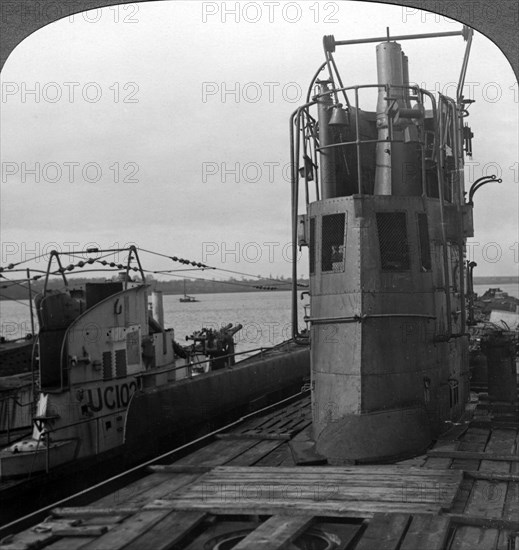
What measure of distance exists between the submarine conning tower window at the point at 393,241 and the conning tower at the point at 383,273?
14 millimetres

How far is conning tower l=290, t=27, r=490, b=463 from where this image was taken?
31.7 feet

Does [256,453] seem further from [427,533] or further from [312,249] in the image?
[427,533]

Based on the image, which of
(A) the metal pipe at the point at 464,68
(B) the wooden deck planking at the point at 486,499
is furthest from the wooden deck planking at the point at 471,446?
(A) the metal pipe at the point at 464,68

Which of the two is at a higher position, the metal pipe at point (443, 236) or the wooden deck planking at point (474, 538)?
the metal pipe at point (443, 236)

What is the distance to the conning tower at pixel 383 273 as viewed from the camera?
31.7ft

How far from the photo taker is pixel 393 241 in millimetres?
10070

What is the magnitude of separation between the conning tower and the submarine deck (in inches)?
27.1

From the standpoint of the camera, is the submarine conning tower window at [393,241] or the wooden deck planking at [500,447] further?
the submarine conning tower window at [393,241]

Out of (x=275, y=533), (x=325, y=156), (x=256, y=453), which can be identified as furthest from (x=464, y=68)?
(x=275, y=533)

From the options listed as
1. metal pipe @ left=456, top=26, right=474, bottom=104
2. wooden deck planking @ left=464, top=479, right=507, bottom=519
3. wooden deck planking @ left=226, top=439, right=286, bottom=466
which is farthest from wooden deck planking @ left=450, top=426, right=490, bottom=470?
metal pipe @ left=456, top=26, right=474, bottom=104

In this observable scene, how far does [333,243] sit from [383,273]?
0.87 m

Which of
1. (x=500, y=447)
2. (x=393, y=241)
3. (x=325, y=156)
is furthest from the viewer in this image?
(x=325, y=156)

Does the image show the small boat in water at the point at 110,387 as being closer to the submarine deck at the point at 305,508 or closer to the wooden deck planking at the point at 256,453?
the wooden deck planking at the point at 256,453

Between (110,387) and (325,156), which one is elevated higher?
(325,156)
